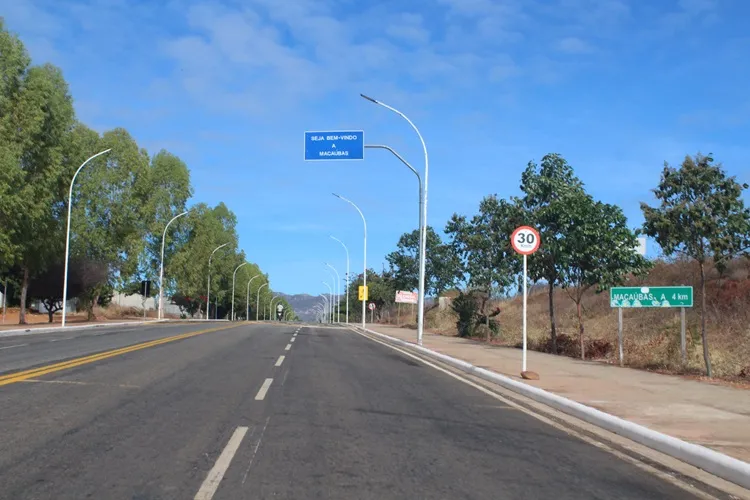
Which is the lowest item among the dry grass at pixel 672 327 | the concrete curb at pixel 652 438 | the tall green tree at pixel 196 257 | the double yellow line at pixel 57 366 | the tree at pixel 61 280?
the concrete curb at pixel 652 438

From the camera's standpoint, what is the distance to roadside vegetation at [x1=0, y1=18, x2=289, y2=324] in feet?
113

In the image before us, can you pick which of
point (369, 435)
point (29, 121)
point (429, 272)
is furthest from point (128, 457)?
point (429, 272)

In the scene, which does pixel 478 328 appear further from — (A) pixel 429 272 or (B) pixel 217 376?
(B) pixel 217 376

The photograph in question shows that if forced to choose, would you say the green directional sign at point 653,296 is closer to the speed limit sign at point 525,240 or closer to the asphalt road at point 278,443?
the speed limit sign at point 525,240

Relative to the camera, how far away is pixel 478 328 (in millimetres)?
34875

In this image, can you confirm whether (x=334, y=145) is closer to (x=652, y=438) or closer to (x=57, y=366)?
(x=57, y=366)

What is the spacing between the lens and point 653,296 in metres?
15.2

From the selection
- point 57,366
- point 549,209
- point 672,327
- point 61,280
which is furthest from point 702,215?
point 61,280

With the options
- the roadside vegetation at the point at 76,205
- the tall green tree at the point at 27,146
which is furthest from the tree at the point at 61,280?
the tall green tree at the point at 27,146

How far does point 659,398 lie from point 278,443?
22.4ft

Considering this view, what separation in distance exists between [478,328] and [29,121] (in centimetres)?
2716

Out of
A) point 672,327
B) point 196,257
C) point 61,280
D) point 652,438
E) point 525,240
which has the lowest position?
point 652,438

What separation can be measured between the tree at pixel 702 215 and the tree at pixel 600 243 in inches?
159

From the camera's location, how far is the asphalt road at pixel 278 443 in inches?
212
